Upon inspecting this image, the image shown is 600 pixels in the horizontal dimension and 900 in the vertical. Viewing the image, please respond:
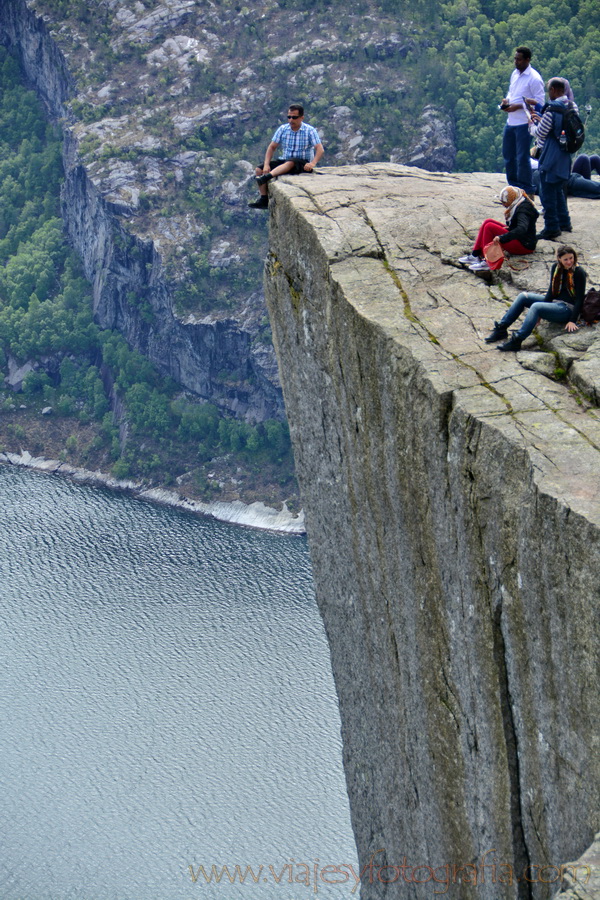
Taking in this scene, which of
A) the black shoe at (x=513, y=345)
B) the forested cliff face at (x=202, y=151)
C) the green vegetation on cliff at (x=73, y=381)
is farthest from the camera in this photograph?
the forested cliff face at (x=202, y=151)

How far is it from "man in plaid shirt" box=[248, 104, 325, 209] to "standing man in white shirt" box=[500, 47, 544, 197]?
2270 mm

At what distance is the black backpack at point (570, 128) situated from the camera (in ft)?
35.6

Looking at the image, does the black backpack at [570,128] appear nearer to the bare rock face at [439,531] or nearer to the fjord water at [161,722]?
the bare rock face at [439,531]

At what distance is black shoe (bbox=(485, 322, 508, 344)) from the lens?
880 centimetres

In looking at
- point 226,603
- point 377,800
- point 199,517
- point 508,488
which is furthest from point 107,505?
point 508,488

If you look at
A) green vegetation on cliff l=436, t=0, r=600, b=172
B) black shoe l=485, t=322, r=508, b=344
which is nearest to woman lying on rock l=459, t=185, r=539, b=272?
black shoe l=485, t=322, r=508, b=344

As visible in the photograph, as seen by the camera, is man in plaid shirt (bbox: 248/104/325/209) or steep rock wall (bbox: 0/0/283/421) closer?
man in plaid shirt (bbox: 248/104/325/209)

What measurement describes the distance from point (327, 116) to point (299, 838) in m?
58.9

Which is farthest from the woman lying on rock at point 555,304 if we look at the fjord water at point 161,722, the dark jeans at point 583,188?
the fjord water at point 161,722

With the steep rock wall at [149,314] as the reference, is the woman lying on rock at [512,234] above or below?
above

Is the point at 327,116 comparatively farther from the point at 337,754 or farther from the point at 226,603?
the point at 337,754

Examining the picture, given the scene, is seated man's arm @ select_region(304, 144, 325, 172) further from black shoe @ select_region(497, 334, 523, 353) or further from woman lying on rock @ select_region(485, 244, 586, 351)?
black shoe @ select_region(497, 334, 523, 353)

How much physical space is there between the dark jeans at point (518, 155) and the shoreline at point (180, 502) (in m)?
51.7

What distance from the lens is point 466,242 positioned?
10.7m
